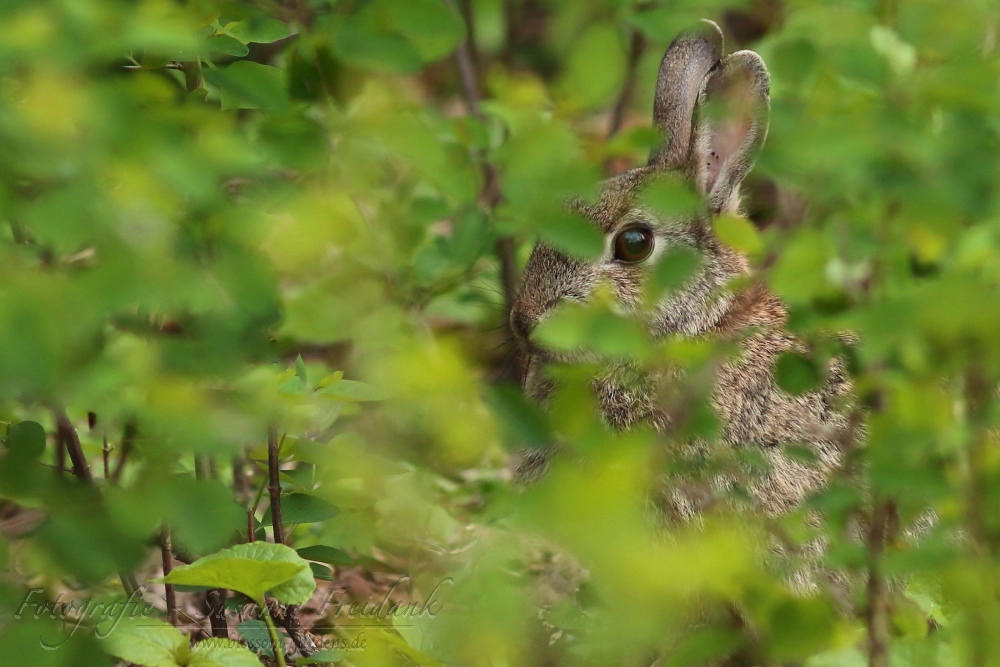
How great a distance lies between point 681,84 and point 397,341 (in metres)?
2.31

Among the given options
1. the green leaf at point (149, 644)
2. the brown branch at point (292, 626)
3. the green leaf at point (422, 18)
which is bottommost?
the brown branch at point (292, 626)

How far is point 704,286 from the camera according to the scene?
12.6 feet

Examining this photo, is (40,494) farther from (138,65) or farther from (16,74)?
(138,65)

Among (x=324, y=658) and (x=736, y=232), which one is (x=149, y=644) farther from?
(x=736, y=232)

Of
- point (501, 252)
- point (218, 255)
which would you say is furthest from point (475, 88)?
point (218, 255)

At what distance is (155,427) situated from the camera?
1.47 meters

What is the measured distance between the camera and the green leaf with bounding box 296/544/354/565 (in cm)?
269

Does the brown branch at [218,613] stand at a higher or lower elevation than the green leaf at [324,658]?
lower

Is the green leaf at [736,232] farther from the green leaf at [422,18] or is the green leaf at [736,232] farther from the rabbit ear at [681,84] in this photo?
the rabbit ear at [681,84]

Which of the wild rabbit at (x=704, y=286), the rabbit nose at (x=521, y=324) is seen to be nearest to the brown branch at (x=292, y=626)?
the wild rabbit at (x=704, y=286)

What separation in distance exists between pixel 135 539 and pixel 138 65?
1.41m

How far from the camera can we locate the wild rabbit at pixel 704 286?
3.44 metres

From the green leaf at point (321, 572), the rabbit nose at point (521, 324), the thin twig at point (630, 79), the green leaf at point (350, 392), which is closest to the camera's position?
the green leaf at point (350, 392)

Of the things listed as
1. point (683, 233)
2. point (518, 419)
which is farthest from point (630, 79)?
point (518, 419)
